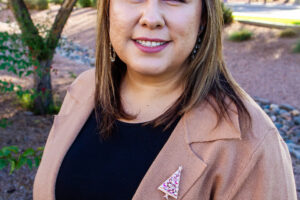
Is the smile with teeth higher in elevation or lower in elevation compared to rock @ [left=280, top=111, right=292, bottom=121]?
higher

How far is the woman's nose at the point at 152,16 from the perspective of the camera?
4.37ft

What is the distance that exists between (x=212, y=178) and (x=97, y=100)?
33.6 inches

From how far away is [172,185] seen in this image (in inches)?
52.2

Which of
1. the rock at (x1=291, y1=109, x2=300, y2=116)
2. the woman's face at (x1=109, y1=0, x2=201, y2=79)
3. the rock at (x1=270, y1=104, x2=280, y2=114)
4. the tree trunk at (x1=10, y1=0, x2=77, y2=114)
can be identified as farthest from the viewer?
the rock at (x1=270, y1=104, x2=280, y2=114)

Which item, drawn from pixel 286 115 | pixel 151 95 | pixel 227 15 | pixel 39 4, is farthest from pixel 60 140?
pixel 39 4

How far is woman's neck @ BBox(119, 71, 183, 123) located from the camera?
160 cm

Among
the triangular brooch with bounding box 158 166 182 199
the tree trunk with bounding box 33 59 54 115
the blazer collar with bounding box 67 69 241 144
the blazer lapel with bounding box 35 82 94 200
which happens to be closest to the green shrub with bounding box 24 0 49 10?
the tree trunk with bounding box 33 59 54 115

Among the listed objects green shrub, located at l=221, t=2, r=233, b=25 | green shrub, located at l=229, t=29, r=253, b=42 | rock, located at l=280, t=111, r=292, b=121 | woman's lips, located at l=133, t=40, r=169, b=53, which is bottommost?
rock, located at l=280, t=111, r=292, b=121

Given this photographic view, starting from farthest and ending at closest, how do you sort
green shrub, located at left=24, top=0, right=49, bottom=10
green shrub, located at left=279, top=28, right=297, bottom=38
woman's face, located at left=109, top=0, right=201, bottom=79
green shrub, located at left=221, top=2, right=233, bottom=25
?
green shrub, located at left=24, top=0, right=49, bottom=10, green shrub, located at left=221, top=2, right=233, bottom=25, green shrub, located at left=279, top=28, right=297, bottom=38, woman's face, located at left=109, top=0, right=201, bottom=79

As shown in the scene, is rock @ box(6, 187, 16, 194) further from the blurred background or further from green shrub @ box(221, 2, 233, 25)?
green shrub @ box(221, 2, 233, 25)

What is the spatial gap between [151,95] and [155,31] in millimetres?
405

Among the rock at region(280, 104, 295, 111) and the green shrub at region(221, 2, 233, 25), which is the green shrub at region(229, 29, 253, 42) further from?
the rock at region(280, 104, 295, 111)

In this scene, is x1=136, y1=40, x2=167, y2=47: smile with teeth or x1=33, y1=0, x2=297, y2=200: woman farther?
x1=136, y1=40, x2=167, y2=47: smile with teeth

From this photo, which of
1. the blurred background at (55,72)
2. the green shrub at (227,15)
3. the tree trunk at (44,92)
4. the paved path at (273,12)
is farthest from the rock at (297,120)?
the paved path at (273,12)
